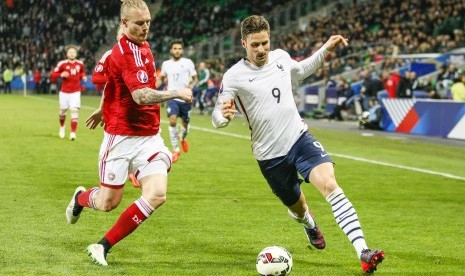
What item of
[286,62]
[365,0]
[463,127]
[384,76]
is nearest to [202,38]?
[365,0]

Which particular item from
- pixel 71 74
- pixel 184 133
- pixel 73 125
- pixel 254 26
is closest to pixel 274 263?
pixel 254 26

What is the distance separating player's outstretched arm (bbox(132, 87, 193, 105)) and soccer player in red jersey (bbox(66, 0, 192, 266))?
8 centimetres

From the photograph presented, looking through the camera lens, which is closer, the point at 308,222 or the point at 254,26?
the point at 254,26

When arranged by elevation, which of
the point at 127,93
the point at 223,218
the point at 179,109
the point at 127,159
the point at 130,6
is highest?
the point at 130,6

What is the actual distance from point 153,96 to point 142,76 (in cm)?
28

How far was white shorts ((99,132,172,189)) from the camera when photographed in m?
8.91

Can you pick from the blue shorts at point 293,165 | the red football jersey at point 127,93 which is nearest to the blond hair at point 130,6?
the red football jersey at point 127,93

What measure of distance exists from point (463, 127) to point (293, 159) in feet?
62.3

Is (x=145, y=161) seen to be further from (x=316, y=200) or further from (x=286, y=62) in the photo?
(x=316, y=200)

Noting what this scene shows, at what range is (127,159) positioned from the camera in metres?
8.94

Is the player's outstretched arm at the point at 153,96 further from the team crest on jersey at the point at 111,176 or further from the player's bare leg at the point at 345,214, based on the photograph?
the player's bare leg at the point at 345,214

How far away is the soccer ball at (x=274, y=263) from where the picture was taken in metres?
8.10

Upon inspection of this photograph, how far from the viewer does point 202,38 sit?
62.2 metres

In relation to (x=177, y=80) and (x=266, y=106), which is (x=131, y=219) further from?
(x=177, y=80)
